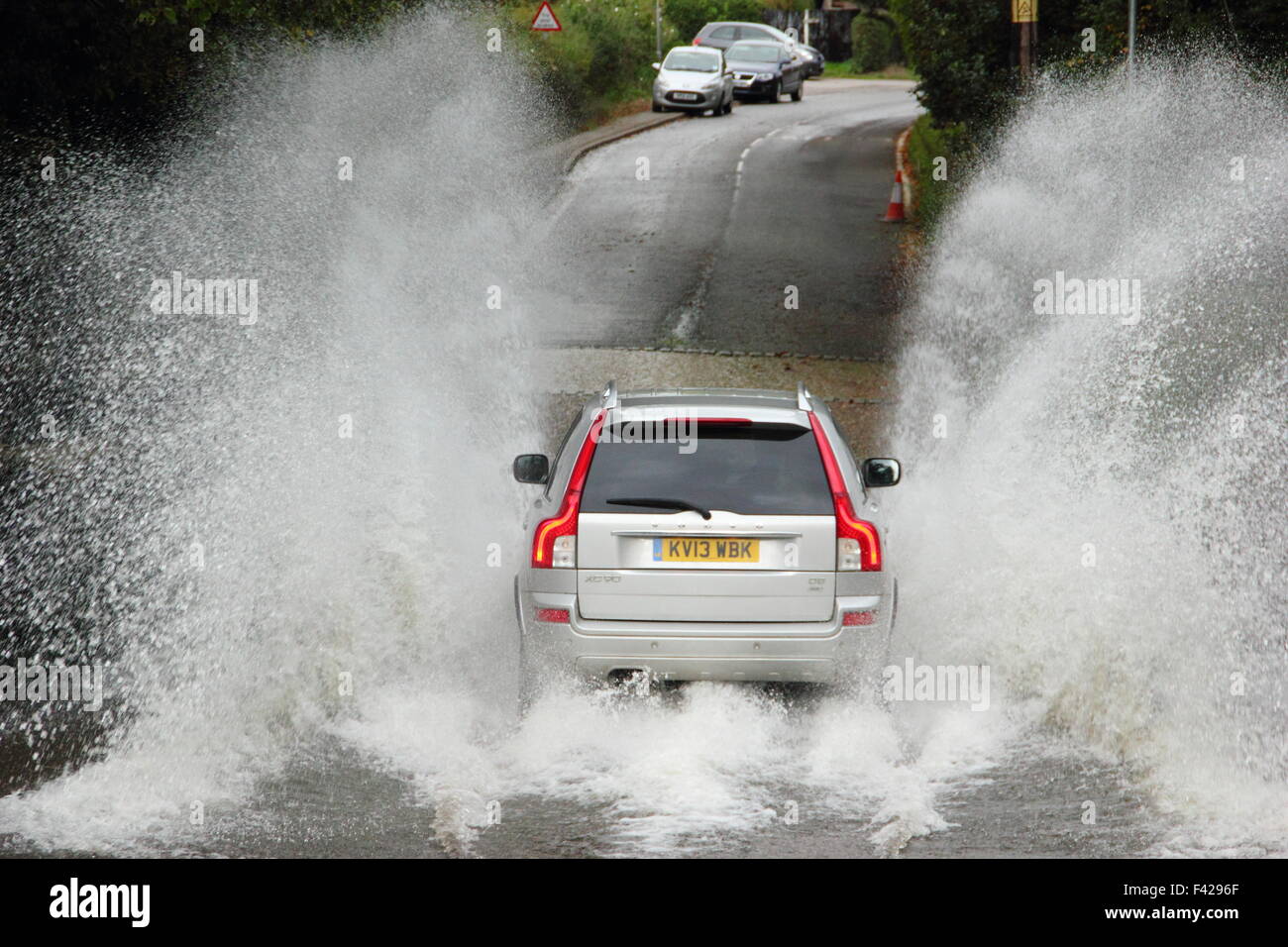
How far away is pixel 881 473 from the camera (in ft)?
26.7

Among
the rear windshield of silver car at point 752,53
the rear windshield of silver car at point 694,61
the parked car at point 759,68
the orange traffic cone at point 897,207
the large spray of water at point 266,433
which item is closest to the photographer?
the large spray of water at point 266,433

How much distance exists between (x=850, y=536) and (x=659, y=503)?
0.91 metres

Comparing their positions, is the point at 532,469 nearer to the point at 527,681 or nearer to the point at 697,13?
the point at 527,681

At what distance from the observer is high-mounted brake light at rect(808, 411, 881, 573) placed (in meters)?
7.02

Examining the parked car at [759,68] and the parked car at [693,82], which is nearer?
the parked car at [693,82]

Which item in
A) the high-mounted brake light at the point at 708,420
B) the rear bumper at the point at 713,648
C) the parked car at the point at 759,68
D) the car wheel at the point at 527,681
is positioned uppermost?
the parked car at the point at 759,68

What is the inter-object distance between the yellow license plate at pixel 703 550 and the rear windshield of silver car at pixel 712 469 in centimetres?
14

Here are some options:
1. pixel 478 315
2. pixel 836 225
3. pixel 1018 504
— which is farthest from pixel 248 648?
pixel 836 225

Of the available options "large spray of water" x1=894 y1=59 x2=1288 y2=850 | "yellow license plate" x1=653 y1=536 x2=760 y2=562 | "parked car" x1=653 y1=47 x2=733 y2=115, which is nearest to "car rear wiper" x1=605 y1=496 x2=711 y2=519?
"yellow license plate" x1=653 y1=536 x2=760 y2=562

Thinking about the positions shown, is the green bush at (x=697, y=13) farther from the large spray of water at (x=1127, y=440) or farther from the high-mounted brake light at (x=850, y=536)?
the high-mounted brake light at (x=850, y=536)

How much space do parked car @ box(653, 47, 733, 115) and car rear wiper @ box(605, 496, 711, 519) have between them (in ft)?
101

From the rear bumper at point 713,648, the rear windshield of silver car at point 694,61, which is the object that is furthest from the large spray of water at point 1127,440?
the rear windshield of silver car at point 694,61

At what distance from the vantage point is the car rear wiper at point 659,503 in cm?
700

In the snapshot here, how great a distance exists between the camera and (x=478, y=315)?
1739 cm
